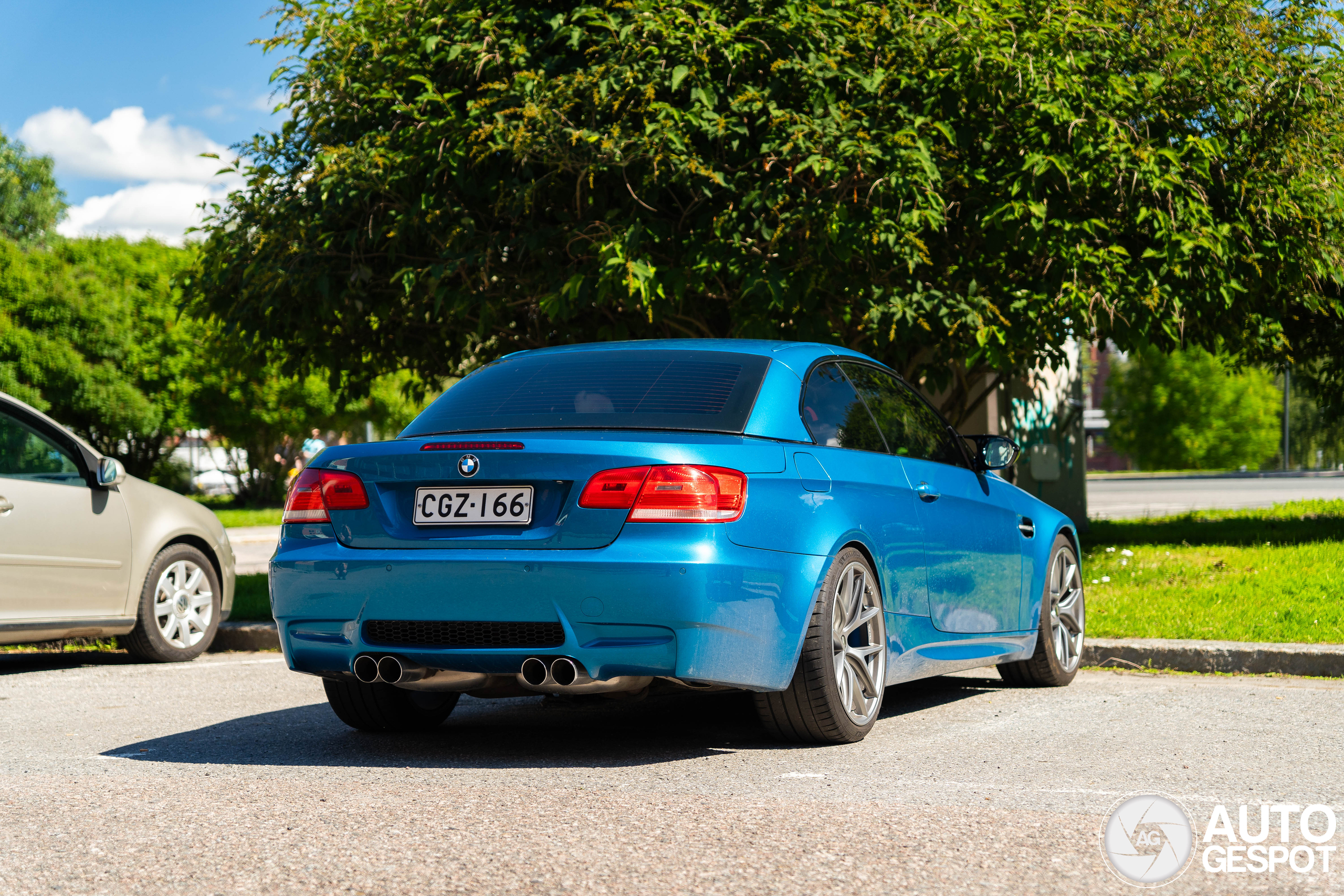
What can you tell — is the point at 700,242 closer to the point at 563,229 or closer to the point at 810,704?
the point at 563,229

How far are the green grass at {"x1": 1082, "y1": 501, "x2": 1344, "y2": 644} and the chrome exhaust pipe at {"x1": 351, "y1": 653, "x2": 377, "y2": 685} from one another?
4940 mm

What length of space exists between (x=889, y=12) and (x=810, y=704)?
668cm

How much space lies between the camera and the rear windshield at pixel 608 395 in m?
5.21

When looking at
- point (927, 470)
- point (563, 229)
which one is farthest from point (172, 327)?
point (927, 470)

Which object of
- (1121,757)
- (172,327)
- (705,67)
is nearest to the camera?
(1121,757)

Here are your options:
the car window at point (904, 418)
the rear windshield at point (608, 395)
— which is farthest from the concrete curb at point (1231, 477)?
the rear windshield at point (608, 395)

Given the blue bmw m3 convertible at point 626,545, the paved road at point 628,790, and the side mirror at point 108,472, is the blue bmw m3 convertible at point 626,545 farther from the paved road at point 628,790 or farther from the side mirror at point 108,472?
the side mirror at point 108,472

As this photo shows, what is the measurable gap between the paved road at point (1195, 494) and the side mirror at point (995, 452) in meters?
16.1

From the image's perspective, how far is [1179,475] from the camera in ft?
202

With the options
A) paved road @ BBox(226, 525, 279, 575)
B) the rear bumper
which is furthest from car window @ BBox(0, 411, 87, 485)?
paved road @ BBox(226, 525, 279, 575)

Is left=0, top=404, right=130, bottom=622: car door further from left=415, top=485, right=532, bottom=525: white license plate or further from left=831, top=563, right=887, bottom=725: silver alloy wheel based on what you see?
left=831, top=563, right=887, bottom=725: silver alloy wheel

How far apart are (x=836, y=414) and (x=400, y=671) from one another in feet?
6.47

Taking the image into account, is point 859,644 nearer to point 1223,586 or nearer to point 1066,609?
point 1066,609

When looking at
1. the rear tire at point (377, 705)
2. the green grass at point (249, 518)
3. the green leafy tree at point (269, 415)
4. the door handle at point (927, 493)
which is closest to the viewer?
the rear tire at point (377, 705)
